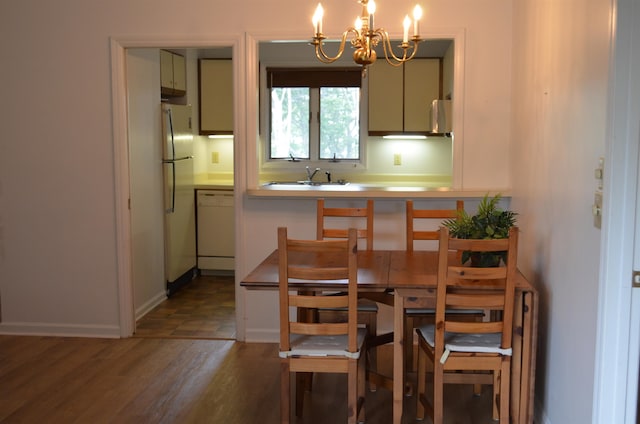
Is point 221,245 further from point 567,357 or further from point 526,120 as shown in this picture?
point 567,357

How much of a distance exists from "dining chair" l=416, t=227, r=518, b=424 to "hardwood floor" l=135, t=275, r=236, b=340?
1986 millimetres

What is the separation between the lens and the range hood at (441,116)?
19.8 ft

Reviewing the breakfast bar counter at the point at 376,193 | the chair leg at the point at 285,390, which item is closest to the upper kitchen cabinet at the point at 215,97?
the breakfast bar counter at the point at 376,193

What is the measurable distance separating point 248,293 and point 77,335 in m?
1.28

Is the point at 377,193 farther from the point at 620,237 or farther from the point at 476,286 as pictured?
the point at 620,237

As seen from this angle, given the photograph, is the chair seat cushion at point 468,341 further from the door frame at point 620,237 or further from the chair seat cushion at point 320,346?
the door frame at point 620,237

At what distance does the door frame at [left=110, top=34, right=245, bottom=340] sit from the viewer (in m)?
4.27

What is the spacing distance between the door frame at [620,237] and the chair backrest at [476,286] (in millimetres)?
527

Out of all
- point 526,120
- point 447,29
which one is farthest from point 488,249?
point 447,29

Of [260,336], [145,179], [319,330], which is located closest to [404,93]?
[145,179]

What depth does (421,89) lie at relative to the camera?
21.6 feet

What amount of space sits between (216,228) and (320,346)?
141 inches

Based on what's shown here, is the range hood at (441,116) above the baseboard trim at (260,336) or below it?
above

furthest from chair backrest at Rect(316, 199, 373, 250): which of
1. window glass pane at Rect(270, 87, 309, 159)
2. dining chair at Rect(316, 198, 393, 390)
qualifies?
window glass pane at Rect(270, 87, 309, 159)
